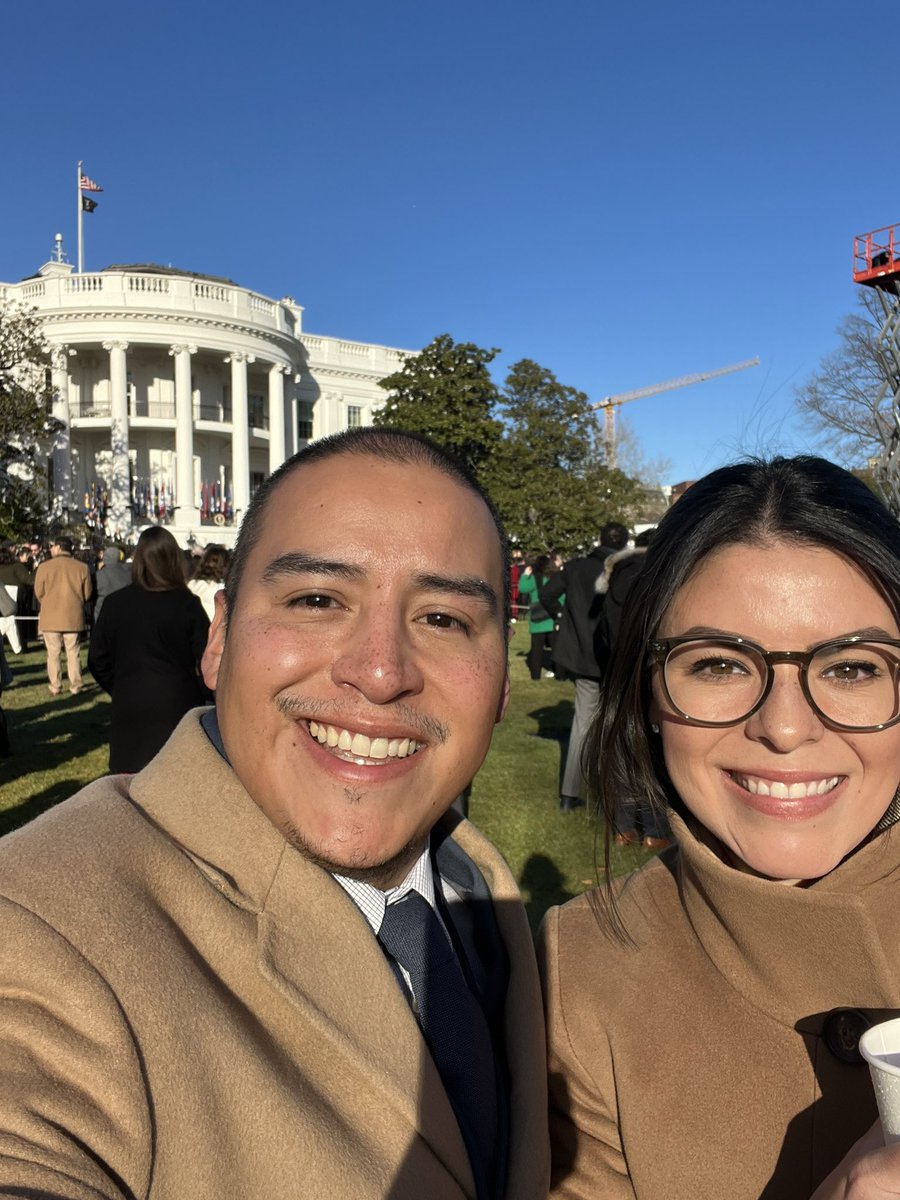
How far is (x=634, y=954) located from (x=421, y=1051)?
546mm

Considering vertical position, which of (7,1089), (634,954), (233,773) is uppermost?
(233,773)

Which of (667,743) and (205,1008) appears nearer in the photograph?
(205,1008)

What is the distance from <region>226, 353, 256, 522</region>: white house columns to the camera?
148 feet

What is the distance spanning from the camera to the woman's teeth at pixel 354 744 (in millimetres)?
1639

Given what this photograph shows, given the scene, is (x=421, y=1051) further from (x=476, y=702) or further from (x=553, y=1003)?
(x=476, y=702)

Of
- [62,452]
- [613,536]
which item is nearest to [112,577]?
[613,536]

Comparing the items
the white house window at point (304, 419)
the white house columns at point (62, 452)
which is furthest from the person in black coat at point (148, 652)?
the white house window at point (304, 419)

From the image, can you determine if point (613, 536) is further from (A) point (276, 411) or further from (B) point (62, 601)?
(A) point (276, 411)

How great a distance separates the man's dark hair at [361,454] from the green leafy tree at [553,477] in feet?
105

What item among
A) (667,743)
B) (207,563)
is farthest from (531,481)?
(667,743)

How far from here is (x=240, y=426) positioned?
45.2 meters

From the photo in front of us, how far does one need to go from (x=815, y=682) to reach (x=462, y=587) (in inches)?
26.3

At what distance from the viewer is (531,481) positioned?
1422 inches

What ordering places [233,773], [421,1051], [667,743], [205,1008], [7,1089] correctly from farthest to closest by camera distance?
[667,743] → [233,773] → [421,1051] → [205,1008] → [7,1089]
